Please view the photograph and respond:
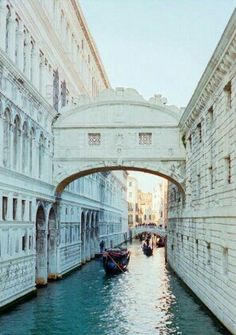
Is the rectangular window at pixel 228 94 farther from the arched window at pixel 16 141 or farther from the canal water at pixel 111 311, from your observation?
the arched window at pixel 16 141

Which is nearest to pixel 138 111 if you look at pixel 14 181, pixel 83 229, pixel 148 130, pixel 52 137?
pixel 148 130

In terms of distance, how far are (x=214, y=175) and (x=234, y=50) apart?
4.37 metres

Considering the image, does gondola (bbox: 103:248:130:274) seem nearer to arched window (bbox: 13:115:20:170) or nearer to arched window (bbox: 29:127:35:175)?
arched window (bbox: 29:127:35:175)

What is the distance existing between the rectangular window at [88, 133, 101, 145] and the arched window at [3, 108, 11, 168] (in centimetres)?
584

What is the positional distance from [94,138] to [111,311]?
296 inches

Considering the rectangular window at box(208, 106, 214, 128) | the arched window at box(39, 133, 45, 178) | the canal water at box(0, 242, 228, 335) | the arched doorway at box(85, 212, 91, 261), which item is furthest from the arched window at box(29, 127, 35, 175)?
the arched doorway at box(85, 212, 91, 261)

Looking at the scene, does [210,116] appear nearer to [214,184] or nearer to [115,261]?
[214,184]

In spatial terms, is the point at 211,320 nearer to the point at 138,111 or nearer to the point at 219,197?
the point at 219,197

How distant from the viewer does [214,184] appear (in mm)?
15375

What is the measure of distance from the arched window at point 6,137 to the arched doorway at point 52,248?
7.40m

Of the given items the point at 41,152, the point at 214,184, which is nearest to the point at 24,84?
the point at 41,152

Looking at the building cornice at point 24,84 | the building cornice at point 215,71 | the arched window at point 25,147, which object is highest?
the building cornice at point 24,84

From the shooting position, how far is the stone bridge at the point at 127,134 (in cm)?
2166

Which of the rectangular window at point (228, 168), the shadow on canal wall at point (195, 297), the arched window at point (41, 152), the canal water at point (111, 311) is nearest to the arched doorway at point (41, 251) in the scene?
the canal water at point (111, 311)
